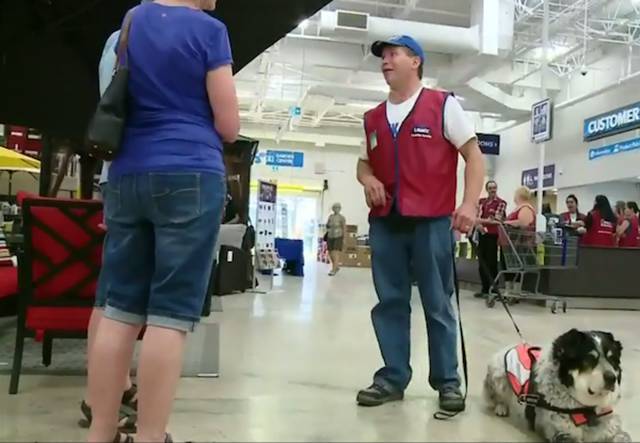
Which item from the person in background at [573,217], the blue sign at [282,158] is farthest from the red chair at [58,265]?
the blue sign at [282,158]

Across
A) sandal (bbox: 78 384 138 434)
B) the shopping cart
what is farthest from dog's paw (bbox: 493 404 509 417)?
the shopping cart

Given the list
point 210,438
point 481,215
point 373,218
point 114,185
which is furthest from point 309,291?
point 114,185

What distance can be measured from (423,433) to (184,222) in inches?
49.5

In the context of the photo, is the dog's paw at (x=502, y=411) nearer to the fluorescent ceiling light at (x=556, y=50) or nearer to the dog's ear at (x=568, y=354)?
the dog's ear at (x=568, y=354)

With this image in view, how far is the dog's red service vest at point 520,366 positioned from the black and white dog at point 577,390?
5 cm

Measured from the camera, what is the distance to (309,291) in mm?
8398

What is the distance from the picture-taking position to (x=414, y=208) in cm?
255

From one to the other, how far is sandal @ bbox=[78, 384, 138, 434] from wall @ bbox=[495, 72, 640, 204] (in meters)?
12.3

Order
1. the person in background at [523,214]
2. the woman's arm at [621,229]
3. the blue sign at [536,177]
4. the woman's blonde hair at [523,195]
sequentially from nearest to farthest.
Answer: the person in background at [523,214] < the woman's blonde hair at [523,195] < the woman's arm at [621,229] < the blue sign at [536,177]

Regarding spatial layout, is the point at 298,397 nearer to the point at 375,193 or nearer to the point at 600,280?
the point at 375,193

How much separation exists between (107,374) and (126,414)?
0.66 meters

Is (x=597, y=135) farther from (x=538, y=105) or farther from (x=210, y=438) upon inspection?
(x=210, y=438)

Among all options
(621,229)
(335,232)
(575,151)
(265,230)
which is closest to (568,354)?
(621,229)

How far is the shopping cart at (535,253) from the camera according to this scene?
7.00 m
